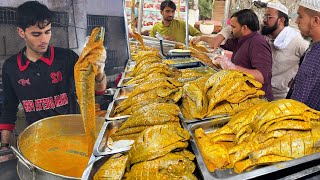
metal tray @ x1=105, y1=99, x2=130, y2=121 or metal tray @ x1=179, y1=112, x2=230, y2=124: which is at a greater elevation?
metal tray @ x1=179, y1=112, x2=230, y2=124

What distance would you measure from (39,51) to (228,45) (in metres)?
3.62

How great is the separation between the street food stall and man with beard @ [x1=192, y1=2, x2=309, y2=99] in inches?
74.9

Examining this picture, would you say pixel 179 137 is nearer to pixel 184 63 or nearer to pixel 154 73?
pixel 154 73

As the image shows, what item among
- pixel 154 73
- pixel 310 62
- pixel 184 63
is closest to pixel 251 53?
pixel 184 63

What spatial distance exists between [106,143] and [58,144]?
0.56 m

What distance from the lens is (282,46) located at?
11.7ft

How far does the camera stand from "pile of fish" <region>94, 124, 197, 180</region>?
1.16 metres

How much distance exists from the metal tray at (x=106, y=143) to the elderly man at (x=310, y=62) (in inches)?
58.5

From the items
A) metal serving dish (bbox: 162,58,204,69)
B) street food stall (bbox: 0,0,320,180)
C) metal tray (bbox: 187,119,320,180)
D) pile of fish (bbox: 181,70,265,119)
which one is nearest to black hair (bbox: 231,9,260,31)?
metal serving dish (bbox: 162,58,204,69)

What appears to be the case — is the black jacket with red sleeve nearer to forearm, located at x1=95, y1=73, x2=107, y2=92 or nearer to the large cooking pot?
the large cooking pot

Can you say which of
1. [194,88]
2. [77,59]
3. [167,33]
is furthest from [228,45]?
[77,59]

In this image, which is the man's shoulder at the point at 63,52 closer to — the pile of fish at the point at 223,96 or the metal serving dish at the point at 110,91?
the metal serving dish at the point at 110,91

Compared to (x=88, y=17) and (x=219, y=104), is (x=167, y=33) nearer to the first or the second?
(x=88, y=17)

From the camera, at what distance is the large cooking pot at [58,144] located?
172 centimetres
